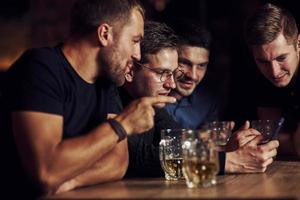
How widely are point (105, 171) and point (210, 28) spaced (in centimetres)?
385

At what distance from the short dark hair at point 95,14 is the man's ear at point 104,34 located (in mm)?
19

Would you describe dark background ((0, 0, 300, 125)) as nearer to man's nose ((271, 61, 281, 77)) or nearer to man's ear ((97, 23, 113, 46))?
man's nose ((271, 61, 281, 77))

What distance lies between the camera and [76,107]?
256cm

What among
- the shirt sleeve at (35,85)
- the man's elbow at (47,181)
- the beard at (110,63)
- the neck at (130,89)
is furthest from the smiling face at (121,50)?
the neck at (130,89)

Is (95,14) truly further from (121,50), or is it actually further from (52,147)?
(52,147)

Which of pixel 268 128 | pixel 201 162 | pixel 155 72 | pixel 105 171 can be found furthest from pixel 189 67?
pixel 201 162

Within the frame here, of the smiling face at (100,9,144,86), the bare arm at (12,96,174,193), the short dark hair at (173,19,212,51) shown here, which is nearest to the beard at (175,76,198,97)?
the short dark hair at (173,19,212,51)

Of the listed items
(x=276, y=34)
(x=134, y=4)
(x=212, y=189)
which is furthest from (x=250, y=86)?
(x=212, y=189)

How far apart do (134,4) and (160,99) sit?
48 centimetres

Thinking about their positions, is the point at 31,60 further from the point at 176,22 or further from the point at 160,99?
the point at 176,22

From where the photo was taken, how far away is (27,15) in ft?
17.1

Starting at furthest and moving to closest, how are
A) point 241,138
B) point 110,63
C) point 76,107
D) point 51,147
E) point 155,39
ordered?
point 155,39 → point 241,138 → point 110,63 → point 76,107 → point 51,147

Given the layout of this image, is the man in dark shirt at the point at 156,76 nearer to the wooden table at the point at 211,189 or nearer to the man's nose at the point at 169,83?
the man's nose at the point at 169,83

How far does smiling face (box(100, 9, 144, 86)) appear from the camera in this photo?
267 cm
